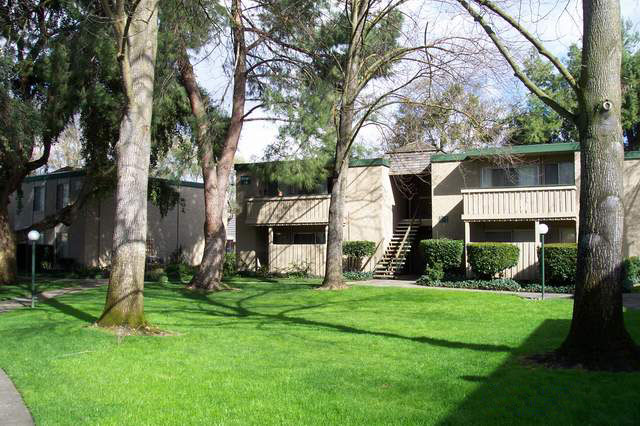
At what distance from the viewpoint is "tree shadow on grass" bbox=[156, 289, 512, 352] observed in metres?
9.76

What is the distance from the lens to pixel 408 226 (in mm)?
29359

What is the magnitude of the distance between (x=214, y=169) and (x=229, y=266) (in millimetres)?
8474

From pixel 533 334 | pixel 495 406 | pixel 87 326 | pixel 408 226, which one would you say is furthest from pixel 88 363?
pixel 408 226

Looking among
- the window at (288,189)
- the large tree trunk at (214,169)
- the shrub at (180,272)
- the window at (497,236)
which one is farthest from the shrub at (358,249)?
the shrub at (180,272)

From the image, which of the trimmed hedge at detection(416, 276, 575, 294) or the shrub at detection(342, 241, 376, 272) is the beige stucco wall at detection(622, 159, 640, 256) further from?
the shrub at detection(342, 241, 376, 272)

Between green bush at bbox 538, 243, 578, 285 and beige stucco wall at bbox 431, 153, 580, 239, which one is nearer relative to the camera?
green bush at bbox 538, 243, 578, 285

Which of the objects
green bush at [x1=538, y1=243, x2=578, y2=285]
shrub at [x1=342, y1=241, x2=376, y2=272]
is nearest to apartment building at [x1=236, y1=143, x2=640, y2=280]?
shrub at [x1=342, y1=241, x2=376, y2=272]

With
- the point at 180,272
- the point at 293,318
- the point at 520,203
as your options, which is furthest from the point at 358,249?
the point at 293,318

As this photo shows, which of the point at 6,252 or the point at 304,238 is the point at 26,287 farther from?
the point at 304,238

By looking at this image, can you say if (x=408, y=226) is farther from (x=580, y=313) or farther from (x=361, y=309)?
(x=580, y=313)

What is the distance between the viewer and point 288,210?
28.8 m

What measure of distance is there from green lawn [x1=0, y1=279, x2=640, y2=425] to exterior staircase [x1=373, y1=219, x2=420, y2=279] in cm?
1170

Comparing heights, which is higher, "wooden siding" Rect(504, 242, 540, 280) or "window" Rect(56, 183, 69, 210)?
"window" Rect(56, 183, 69, 210)

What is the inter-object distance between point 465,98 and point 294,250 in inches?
508
